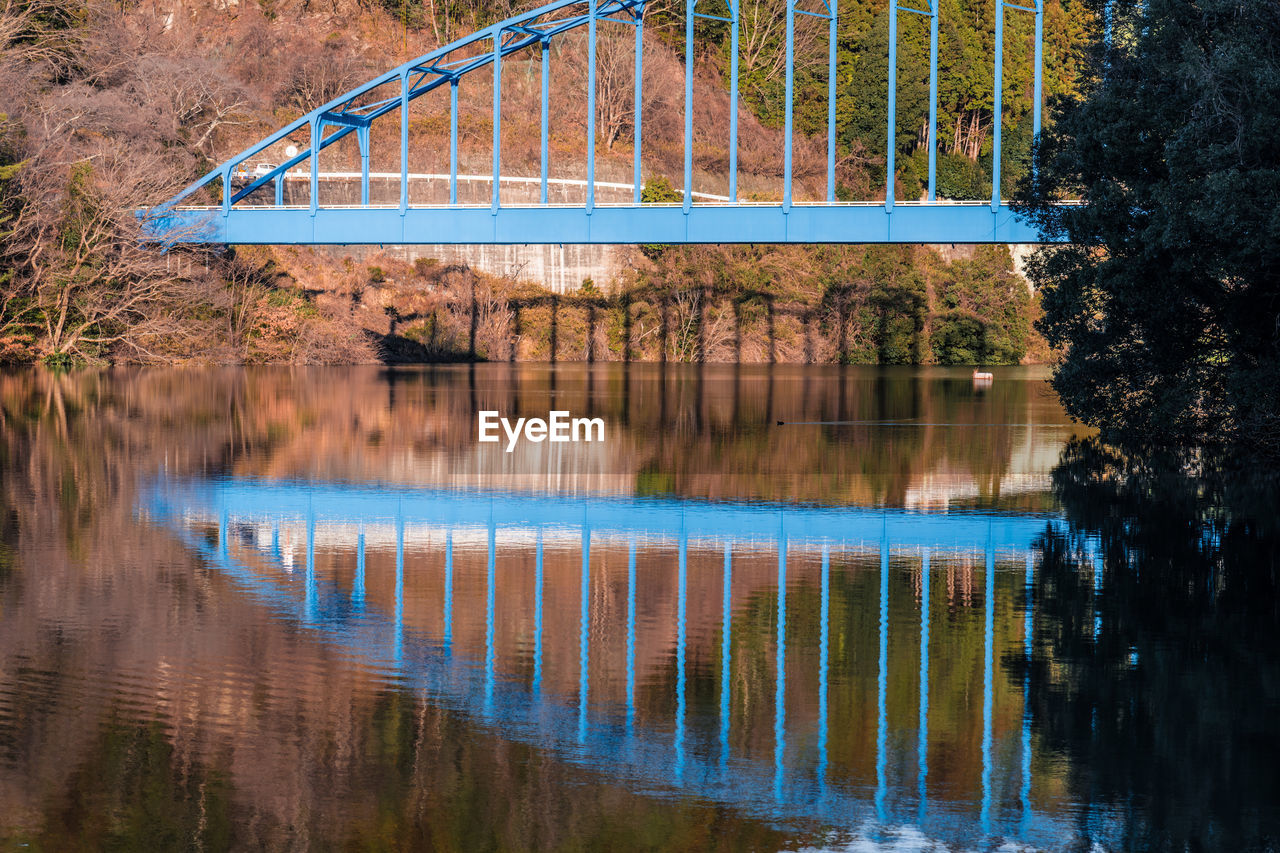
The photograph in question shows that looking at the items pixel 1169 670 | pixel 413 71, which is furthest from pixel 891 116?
pixel 1169 670

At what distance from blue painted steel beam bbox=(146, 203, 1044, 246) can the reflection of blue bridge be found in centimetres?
3608

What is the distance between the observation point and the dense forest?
2288 inches

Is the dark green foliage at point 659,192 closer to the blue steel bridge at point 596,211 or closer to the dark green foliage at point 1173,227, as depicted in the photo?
the blue steel bridge at point 596,211

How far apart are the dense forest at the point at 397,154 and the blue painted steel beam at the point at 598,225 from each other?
7.80ft

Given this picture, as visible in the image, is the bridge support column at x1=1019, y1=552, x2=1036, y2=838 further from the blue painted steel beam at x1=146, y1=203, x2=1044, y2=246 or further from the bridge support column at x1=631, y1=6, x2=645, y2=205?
the bridge support column at x1=631, y1=6, x2=645, y2=205

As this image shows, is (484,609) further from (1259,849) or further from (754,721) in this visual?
(1259,849)

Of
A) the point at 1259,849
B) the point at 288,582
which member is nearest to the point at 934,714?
the point at 1259,849

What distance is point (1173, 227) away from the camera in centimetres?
2159

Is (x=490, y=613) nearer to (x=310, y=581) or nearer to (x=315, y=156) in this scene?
(x=310, y=581)

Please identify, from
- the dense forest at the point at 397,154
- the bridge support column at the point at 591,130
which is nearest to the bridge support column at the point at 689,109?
the bridge support column at the point at 591,130

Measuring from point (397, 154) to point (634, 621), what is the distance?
2773 inches

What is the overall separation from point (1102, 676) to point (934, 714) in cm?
189

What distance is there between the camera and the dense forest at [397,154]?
191 feet

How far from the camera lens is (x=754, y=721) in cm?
998
